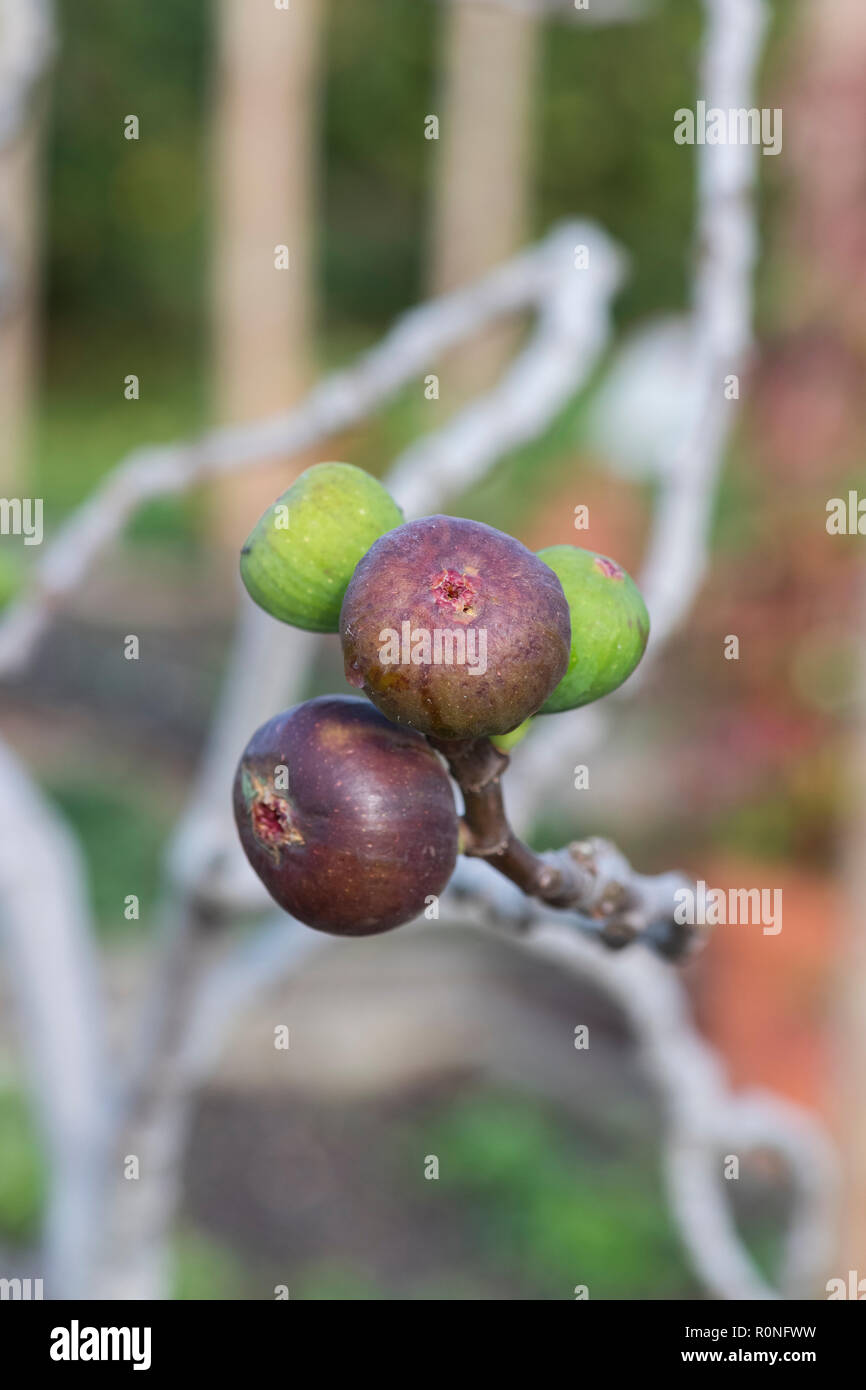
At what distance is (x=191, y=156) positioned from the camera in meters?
24.9

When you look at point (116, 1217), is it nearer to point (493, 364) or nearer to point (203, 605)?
point (203, 605)

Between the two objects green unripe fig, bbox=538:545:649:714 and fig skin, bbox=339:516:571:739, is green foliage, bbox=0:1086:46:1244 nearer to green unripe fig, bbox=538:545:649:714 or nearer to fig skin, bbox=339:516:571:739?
green unripe fig, bbox=538:545:649:714

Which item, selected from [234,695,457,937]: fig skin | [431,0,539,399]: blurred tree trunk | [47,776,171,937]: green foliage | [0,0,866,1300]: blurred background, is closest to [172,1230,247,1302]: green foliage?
[0,0,866,1300]: blurred background

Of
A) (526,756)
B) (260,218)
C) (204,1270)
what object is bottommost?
(204,1270)

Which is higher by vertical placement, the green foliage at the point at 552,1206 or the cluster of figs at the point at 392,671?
the cluster of figs at the point at 392,671

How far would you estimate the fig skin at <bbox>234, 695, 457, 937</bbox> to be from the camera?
38.3 inches

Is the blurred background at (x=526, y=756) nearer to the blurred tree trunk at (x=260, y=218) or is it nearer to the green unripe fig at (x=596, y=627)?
the blurred tree trunk at (x=260, y=218)

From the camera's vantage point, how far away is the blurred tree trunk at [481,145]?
609 inches

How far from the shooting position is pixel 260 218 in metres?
13.6

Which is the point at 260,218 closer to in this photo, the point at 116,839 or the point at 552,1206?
the point at 116,839

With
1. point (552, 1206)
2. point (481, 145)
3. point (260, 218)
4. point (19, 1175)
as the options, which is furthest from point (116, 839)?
point (481, 145)

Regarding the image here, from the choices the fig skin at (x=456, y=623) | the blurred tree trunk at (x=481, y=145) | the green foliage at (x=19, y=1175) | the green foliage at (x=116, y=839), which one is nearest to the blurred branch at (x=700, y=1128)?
the fig skin at (x=456, y=623)

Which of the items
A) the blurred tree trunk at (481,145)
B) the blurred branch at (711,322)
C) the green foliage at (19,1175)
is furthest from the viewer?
the blurred tree trunk at (481,145)

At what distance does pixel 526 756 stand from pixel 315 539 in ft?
4.94
